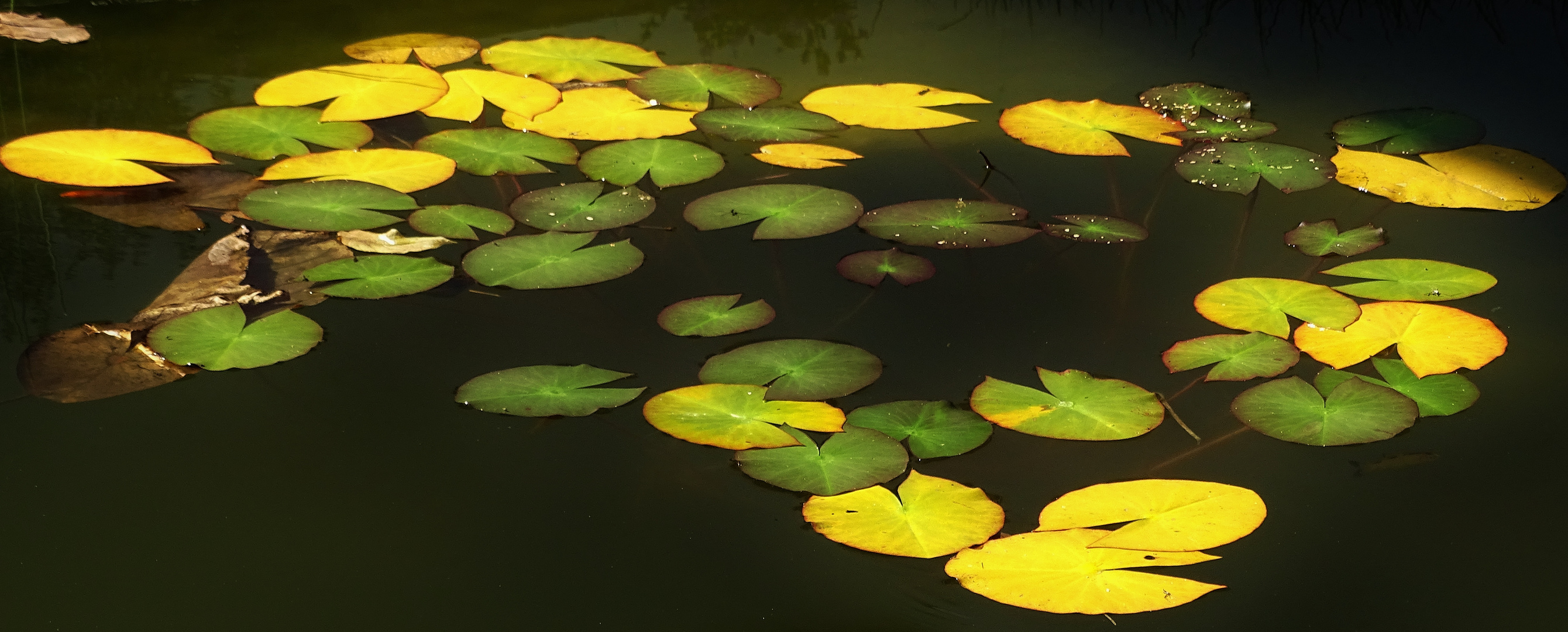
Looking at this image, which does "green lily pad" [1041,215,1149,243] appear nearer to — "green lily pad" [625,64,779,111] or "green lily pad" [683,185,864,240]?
"green lily pad" [683,185,864,240]

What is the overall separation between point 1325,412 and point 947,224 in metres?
0.60

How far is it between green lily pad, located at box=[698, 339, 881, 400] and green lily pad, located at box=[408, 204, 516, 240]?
47 cm

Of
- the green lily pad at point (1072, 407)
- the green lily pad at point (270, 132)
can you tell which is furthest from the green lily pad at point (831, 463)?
the green lily pad at point (270, 132)

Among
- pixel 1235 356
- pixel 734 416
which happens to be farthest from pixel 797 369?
pixel 1235 356

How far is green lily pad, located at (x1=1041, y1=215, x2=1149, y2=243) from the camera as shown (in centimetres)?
175

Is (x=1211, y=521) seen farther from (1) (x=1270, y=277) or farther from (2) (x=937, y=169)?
(2) (x=937, y=169)

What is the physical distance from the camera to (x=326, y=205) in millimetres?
1756

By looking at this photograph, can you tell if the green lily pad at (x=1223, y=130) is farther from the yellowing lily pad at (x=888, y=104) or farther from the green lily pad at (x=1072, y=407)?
the green lily pad at (x=1072, y=407)

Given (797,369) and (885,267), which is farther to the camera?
(885,267)

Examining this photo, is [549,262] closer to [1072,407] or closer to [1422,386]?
[1072,407]

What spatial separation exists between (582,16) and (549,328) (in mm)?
1295

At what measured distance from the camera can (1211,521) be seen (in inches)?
46.4

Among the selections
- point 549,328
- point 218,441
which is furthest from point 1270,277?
point 218,441

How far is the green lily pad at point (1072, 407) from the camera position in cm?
132
